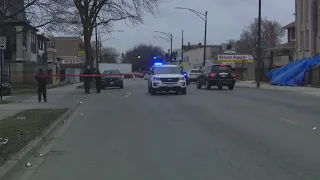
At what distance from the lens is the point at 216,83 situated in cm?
3466

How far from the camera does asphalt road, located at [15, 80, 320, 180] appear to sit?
7621 millimetres

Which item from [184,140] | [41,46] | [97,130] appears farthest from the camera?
[41,46]

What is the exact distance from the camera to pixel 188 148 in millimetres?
9828

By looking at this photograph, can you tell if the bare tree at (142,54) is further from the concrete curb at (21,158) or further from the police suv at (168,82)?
the concrete curb at (21,158)

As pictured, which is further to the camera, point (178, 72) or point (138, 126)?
point (178, 72)

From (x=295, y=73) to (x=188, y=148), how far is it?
33801 mm

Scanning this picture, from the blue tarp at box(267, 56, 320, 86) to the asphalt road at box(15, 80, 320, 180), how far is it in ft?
81.8

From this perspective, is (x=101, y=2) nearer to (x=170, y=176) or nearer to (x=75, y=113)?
(x=75, y=113)

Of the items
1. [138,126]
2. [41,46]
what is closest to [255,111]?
[138,126]

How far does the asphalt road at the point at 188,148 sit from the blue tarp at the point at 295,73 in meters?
24.9

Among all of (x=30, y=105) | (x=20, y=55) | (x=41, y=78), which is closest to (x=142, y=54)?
(x=20, y=55)

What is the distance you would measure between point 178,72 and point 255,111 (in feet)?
40.3

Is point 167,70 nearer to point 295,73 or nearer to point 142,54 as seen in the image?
point 295,73

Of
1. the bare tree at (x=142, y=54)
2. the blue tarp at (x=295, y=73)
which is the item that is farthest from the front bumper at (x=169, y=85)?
the bare tree at (x=142, y=54)
